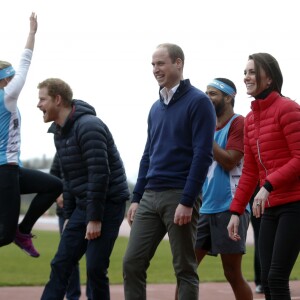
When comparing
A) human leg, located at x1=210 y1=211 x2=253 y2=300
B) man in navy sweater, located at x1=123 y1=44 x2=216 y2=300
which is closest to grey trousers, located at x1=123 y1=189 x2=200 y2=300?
man in navy sweater, located at x1=123 y1=44 x2=216 y2=300

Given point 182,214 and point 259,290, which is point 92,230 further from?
point 259,290

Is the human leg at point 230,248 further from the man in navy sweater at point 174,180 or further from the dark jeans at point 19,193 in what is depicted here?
the dark jeans at point 19,193

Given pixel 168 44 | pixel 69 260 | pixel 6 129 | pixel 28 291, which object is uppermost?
pixel 168 44

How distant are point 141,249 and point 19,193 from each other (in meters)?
1.53

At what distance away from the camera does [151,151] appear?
Result: 20.7 ft

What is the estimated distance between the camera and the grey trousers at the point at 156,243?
19.7 feet

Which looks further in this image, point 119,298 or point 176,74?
point 119,298

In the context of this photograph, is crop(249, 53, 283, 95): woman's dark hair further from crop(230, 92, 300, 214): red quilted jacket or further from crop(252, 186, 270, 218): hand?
crop(252, 186, 270, 218): hand

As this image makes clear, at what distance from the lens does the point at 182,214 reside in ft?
19.1

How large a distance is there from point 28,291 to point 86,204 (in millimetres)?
3571

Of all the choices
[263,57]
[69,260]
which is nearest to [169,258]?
[69,260]

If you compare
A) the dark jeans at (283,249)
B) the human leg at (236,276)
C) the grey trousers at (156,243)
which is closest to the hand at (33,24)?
the grey trousers at (156,243)

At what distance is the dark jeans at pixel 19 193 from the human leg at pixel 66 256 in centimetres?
47

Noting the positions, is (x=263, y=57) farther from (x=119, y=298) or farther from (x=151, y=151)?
(x=119, y=298)
